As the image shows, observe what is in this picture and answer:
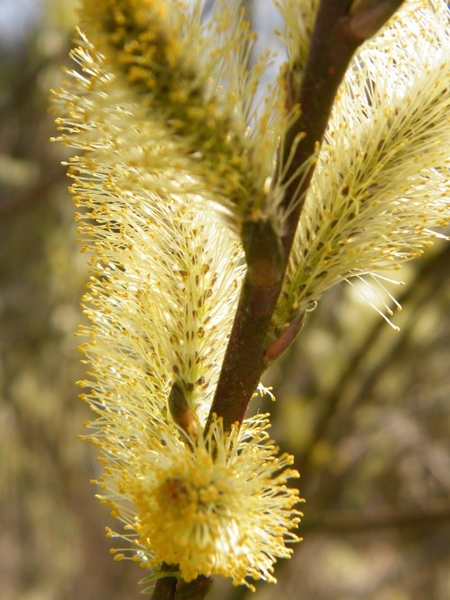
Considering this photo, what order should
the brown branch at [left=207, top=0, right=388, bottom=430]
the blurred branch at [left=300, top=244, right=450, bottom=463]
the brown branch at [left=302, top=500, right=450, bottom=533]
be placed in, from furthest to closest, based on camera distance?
1. the brown branch at [left=302, top=500, right=450, bottom=533]
2. the blurred branch at [left=300, top=244, right=450, bottom=463]
3. the brown branch at [left=207, top=0, right=388, bottom=430]

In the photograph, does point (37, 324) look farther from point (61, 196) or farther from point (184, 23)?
point (184, 23)

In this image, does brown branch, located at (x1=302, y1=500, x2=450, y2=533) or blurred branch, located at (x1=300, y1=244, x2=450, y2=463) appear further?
brown branch, located at (x1=302, y1=500, x2=450, y2=533)

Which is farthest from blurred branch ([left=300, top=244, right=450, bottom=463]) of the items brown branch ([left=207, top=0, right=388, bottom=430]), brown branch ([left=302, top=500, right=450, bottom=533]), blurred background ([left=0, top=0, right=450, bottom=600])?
brown branch ([left=207, top=0, right=388, bottom=430])

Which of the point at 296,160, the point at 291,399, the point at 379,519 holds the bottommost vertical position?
the point at 379,519

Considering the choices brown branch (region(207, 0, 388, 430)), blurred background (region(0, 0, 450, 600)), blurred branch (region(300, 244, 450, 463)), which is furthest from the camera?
blurred background (region(0, 0, 450, 600))

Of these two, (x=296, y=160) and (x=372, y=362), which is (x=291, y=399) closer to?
(x=372, y=362)

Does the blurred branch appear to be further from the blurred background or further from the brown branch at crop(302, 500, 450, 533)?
the brown branch at crop(302, 500, 450, 533)

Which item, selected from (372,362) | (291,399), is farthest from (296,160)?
(291,399)

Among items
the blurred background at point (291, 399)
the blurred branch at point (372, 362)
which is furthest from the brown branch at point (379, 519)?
the blurred branch at point (372, 362)
